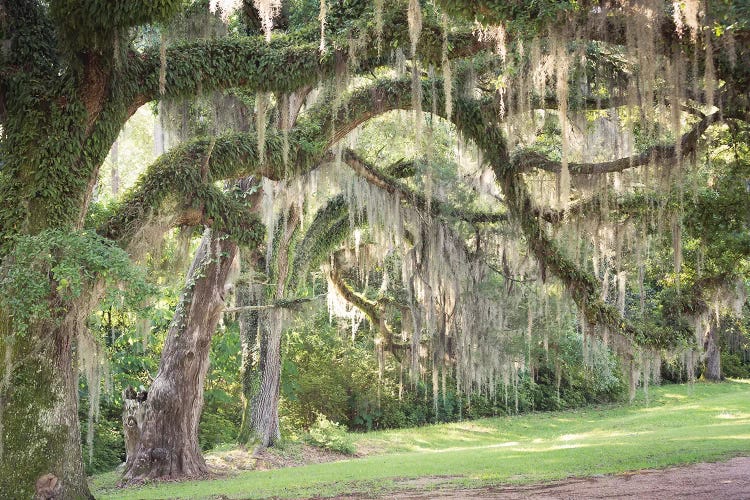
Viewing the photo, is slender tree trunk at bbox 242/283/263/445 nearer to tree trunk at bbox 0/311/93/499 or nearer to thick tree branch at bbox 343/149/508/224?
thick tree branch at bbox 343/149/508/224

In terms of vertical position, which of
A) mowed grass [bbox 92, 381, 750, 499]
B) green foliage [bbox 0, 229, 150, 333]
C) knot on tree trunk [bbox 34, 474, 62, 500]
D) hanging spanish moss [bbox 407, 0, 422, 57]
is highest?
hanging spanish moss [bbox 407, 0, 422, 57]

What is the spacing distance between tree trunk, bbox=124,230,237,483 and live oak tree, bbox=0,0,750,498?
10.5 ft

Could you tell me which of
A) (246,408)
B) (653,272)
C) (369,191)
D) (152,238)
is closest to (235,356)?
(246,408)

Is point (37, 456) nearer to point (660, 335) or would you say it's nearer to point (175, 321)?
point (175, 321)

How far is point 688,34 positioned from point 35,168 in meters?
6.49

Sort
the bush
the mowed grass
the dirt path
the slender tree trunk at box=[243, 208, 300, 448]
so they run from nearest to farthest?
the dirt path, the mowed grass, the slender tree trunk at box=[243, 208, 300, 448], the bush

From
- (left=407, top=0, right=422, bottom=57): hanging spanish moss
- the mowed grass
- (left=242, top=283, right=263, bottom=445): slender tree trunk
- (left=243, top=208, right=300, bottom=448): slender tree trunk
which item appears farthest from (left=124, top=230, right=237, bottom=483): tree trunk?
(left=407, top=0, right=422, bottom=57): hanging spanish moss

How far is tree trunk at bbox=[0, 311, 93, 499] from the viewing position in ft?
24.2

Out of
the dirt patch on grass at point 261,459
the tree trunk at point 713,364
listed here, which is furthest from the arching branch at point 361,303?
the tree trunk at point 713,364

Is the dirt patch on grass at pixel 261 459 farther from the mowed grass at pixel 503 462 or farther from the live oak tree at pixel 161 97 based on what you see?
the live oak tree at pixel 161 97

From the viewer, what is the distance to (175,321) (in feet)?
41.7

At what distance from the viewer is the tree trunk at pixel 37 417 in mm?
7363

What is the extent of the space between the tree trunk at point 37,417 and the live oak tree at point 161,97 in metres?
0.02

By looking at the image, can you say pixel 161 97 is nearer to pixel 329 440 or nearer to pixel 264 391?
pixel 264 391
